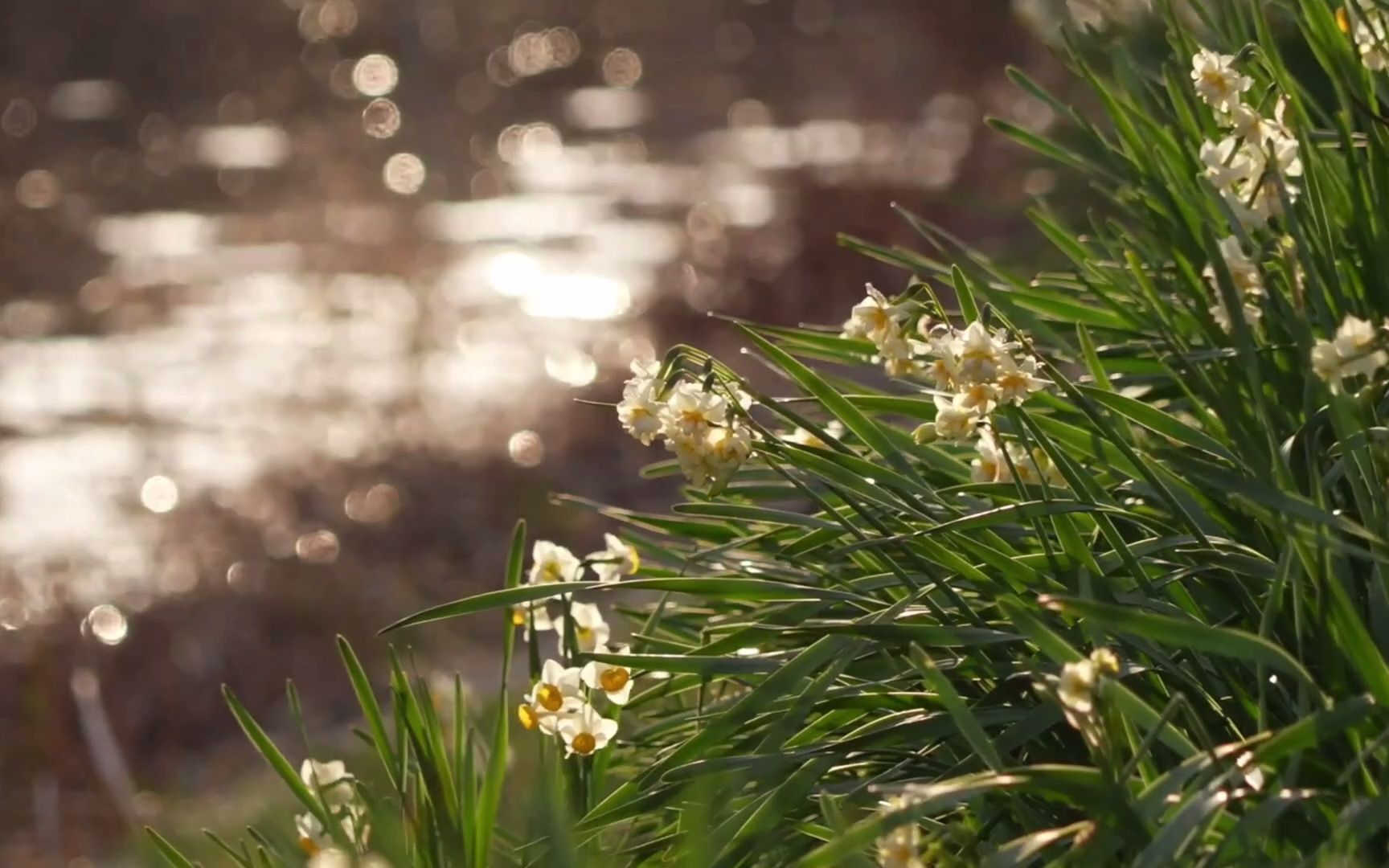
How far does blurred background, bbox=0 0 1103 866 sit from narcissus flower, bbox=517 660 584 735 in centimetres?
191

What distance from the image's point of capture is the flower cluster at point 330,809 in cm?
187

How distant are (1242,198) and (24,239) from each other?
31.3 feet

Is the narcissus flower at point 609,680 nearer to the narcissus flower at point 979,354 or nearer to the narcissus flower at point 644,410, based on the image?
the narcissus flower at point 644,410

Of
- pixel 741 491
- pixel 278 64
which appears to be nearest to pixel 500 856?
pixel 741 491

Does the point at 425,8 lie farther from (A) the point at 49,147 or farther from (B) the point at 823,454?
(B) the point at 823,454

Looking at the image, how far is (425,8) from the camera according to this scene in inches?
763

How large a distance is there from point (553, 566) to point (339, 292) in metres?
7.34

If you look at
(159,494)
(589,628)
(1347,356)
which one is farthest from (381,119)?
(1347,356)

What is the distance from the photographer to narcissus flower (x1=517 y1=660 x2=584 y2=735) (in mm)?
1801

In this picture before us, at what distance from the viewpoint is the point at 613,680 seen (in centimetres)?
183

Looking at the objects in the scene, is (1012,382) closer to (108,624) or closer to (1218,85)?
(1218,85)

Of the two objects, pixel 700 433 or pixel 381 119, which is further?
pixel 381 119

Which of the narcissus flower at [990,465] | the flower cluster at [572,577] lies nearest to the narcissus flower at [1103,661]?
the narcissus flower at [990,465]

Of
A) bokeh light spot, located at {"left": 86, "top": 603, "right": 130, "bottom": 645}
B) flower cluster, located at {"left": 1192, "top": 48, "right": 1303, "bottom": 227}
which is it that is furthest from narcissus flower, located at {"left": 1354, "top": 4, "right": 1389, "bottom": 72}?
bokeh light spot, located at {"left": 86, "top": 603, "right": 130, "bottom": 645}
